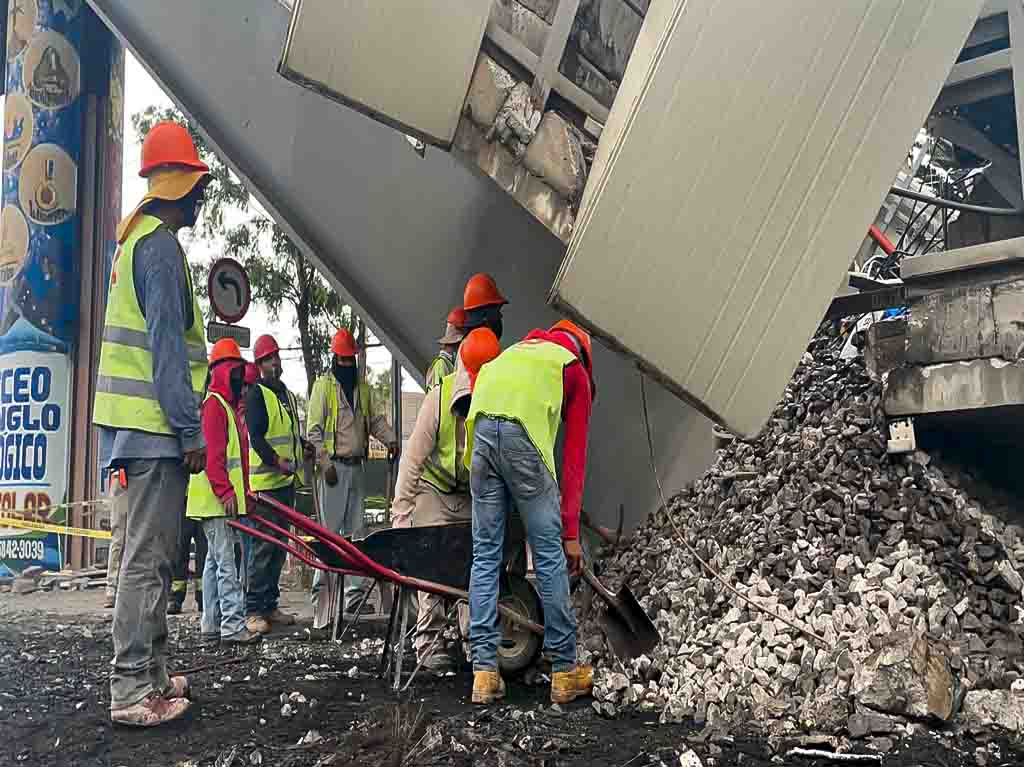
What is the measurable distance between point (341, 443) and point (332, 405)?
28 cm

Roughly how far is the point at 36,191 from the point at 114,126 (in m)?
1.34

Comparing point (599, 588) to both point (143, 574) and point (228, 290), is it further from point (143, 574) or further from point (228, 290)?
point (228, 290)

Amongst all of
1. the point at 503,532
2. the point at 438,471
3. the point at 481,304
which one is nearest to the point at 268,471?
the point at 438,471

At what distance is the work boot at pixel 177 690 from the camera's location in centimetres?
368

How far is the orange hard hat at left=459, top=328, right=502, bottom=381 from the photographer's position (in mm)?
4367

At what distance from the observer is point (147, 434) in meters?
3.45

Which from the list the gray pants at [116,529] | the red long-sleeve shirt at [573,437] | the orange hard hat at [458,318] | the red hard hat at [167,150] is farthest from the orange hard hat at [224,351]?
the red long-sleeve shirt at [573,437]

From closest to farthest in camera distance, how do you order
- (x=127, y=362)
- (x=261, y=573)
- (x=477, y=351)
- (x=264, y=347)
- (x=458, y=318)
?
(x=127, y=362), (x=477, y=351), (x=458, y=318), (x=261, y=573), (x=264, y=347)

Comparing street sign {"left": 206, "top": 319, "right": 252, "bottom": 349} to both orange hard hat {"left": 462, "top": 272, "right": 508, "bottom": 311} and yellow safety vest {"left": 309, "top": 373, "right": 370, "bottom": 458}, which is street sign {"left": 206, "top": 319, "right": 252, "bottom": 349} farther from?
orange hard hat {"left": 462, "top": 272, "right": 508, "bottom": 311}

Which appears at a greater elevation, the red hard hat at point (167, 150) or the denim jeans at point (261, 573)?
the red hard hat at point (167, 150)

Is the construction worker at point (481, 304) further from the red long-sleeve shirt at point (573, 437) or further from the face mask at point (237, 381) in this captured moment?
the face mask at point (237, 381)

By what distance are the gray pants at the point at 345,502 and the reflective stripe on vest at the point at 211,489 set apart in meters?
0.99

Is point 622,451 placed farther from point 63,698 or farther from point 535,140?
point 63,698

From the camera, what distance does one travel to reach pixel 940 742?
122 inches
